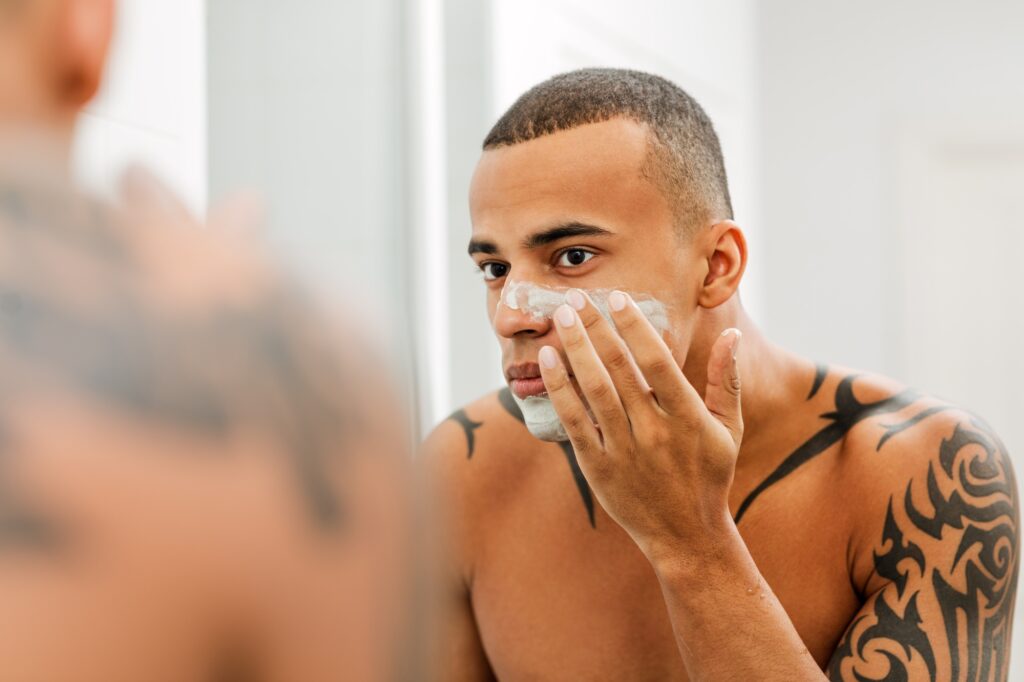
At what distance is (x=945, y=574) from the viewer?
1.04 m

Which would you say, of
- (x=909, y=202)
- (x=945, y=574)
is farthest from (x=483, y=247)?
(x=909, y=202)

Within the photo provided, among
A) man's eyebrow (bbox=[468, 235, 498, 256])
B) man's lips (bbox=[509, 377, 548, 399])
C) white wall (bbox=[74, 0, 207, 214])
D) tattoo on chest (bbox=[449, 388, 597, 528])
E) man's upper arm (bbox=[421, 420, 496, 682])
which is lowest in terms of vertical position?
man's upper arm (bbox=[421, 420, 496, 682])

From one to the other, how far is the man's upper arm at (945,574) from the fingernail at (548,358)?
15.1 inches

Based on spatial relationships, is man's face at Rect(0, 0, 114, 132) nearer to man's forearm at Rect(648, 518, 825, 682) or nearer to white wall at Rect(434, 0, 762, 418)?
man's forearm at Rect(648, 518, 825, 682)

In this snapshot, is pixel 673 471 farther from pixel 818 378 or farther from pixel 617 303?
pixel 818 378

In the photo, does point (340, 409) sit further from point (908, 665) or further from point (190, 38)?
point (190, 38)

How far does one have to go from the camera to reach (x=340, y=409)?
0.59 feet

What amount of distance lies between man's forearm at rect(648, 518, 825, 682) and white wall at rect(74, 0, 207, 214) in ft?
2.45

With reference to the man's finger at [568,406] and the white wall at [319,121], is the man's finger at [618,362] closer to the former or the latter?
the man's finger at [568,406]

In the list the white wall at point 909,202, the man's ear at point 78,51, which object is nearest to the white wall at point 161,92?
the man's ear at point 78,51

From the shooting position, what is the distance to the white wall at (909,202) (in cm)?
319

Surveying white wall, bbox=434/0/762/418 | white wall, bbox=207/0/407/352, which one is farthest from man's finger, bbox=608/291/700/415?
white wall, bbox=434/0/762/418

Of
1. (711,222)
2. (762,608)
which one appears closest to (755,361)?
(711,222)

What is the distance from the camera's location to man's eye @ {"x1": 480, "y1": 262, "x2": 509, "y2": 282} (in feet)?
3.57
